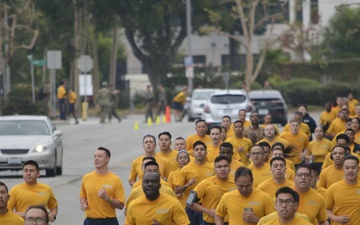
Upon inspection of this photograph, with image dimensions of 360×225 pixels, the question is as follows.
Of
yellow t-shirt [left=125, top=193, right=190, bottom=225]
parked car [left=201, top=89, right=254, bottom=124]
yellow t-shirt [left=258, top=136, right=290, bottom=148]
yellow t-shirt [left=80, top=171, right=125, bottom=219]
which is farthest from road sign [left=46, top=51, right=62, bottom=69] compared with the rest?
yellow t-shirt [left=125, top=193, right=190, bottom=225]

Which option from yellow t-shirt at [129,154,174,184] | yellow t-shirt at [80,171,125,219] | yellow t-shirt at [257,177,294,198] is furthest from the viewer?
yellow t-shirt at [129,154,174,184]

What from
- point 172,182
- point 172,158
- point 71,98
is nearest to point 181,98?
point 71,98

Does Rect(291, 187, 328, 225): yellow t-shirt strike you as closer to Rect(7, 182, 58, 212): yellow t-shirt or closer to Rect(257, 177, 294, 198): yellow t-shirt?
Rect(257, 177, 294, 198): yellow t-shirt

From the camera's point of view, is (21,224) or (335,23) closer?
(21,224)

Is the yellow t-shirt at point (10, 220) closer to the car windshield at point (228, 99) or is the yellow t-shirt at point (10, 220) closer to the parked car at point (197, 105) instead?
the car windshield at point (228, 99)

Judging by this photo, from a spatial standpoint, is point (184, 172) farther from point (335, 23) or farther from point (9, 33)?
point (335, 23)

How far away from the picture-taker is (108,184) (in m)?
13.2

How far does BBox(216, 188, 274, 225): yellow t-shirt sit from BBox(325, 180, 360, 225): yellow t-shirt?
1.63m

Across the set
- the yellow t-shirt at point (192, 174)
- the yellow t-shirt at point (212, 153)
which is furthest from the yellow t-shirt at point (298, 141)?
the yellow t-shirt at point (192, 174)

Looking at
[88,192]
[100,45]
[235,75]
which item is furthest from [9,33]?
[88,192]

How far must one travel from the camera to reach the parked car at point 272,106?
4253 centimetres

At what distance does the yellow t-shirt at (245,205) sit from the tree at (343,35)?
59.7 m

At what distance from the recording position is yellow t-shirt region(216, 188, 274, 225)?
439 inches

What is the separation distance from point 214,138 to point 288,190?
7918 millimetres
